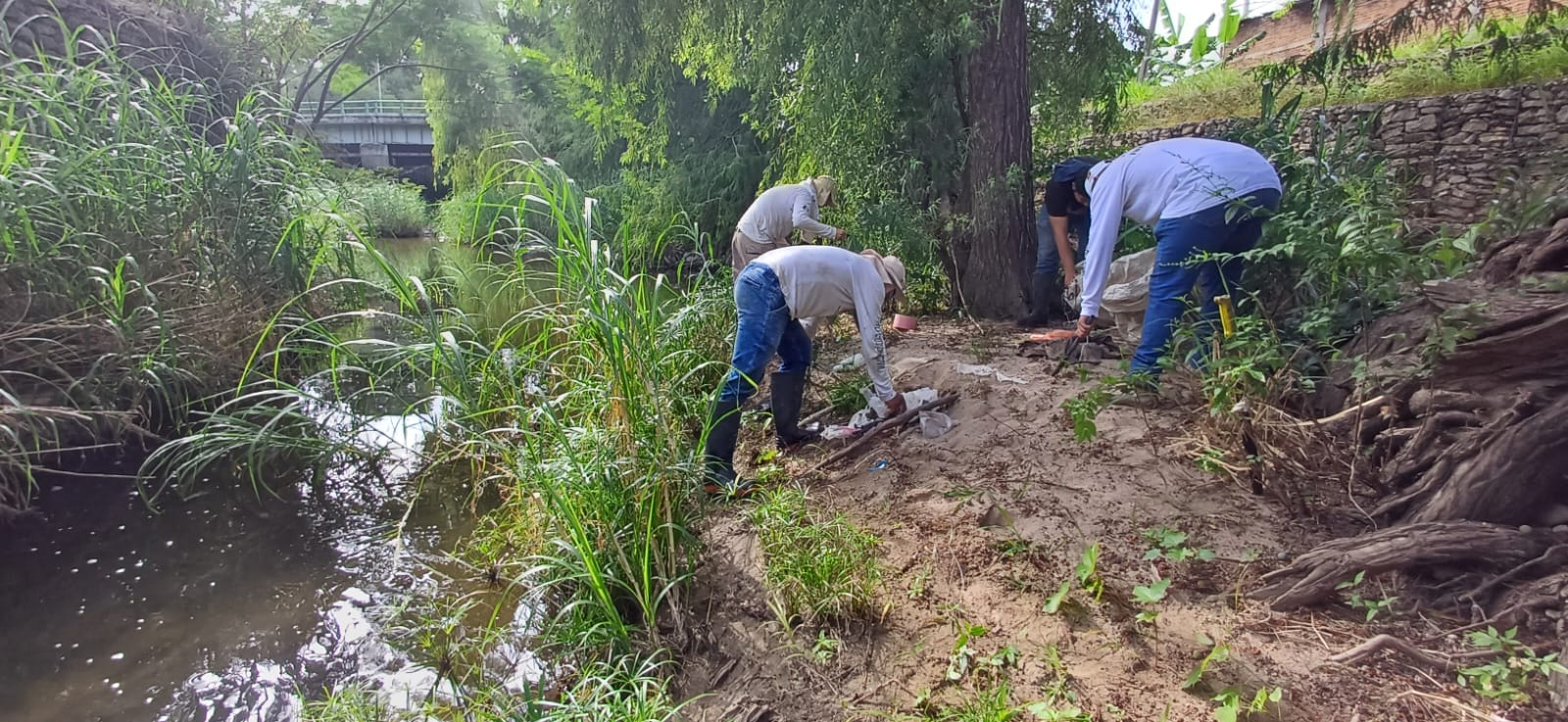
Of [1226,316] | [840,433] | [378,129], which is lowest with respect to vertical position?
[840,433]

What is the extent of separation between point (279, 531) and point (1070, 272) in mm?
4410

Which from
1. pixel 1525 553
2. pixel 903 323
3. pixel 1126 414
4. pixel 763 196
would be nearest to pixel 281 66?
pixel 763 196

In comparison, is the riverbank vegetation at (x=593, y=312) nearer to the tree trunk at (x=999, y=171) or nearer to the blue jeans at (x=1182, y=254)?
the tree trunk at (x=999, y=171)

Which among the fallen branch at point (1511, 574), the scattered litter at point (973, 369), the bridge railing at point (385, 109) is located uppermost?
the bridge railing at point (385, 109)

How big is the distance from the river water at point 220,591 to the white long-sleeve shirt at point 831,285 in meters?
1.78

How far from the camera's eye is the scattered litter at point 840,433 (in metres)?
4.04

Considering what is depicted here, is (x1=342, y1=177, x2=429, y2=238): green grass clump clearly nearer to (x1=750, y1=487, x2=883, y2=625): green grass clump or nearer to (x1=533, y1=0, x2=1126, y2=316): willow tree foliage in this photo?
(x1=533, y1=0, x2=1126, y2=316): willow tree foliage

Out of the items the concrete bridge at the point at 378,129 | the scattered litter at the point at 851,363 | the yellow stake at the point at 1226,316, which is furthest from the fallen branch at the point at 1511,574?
the concrete bridge at the point at 378,129

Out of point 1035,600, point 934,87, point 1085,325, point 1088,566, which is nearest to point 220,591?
point 1035,600

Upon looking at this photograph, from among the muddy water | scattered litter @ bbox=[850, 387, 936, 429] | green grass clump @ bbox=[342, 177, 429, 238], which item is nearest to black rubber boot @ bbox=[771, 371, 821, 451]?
scattered litter @ bbox=[850, 387, 936, 429]

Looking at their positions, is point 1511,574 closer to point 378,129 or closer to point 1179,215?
point 1179,215

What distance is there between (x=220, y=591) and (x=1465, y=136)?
9.73 meters

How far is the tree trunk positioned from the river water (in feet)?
12.3

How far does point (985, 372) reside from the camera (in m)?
4.39
